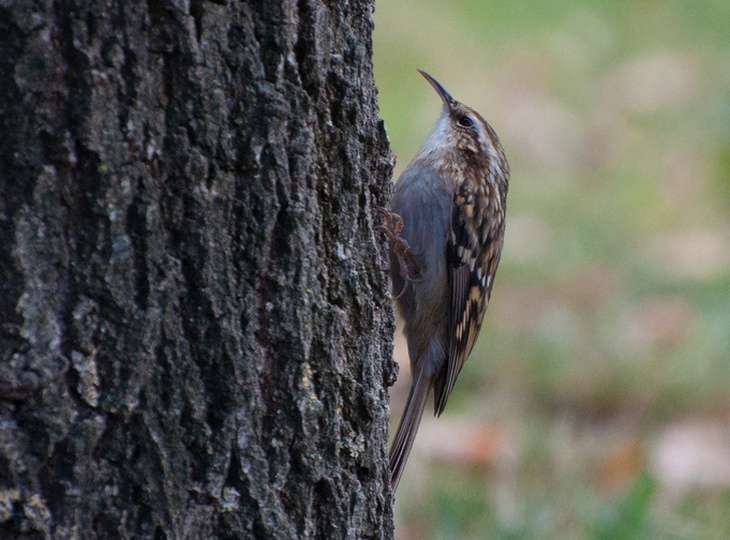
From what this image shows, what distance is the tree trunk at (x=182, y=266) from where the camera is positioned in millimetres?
2084

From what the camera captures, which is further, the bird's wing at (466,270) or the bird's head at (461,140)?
the bird's head at (461,140)

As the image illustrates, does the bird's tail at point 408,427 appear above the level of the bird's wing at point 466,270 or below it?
below

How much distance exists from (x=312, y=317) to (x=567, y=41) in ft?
25.5

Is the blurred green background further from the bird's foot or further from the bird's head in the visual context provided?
the bird's head

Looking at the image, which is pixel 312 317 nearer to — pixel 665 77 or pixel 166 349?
pixel 166 349

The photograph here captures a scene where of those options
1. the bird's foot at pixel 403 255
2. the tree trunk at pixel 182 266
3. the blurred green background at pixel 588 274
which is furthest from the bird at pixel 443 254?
the tree trunk at pixel 182 266

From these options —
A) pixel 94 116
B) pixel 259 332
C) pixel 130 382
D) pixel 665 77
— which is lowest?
pixel 130 382

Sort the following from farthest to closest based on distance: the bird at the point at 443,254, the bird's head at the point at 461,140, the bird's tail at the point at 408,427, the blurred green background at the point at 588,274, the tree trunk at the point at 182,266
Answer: the blurred green background at the point at 588,274, the bird's head at the point at 461,140, the bird at the point at 443,254, the bird's tail at the point at 408,427, the tree trunk at the point at 182,266

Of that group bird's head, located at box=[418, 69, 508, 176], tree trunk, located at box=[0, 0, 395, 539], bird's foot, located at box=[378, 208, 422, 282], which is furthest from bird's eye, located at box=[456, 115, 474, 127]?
tree trunk, located at box=[0, 0, 395, 539]

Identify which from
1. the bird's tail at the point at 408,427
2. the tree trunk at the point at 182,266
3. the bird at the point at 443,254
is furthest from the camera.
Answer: the bird at the point at 443,254

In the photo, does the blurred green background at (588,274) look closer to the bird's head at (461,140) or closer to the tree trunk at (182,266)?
the bird's head at (461,140)

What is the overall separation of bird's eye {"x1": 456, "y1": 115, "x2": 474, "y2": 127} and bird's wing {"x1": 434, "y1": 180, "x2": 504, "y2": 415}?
291 mm

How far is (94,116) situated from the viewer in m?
2.10

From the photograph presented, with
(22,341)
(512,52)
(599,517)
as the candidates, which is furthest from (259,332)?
(512,52)
